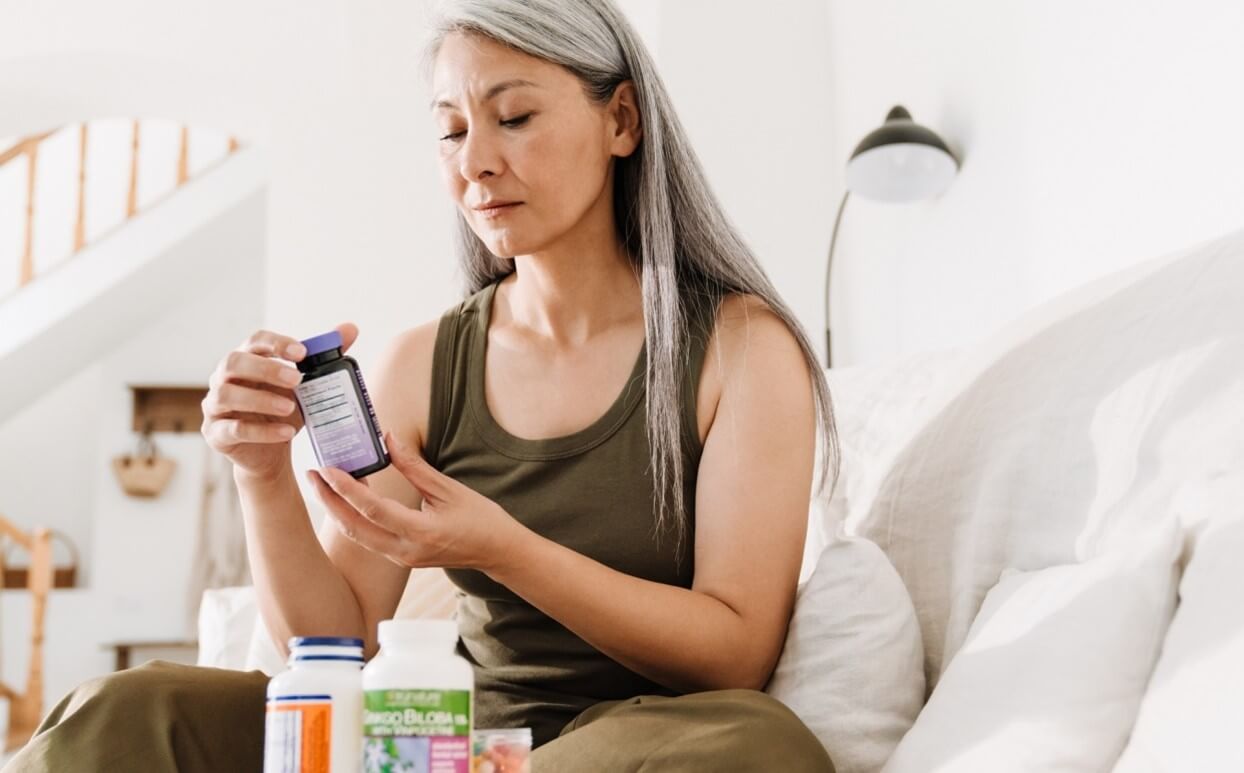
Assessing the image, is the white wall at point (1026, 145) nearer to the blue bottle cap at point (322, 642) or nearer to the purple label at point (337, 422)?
the purple label at point (337, 422)

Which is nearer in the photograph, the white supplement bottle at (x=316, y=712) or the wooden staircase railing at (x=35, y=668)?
the white supplement bottle at (x=316, y=712)

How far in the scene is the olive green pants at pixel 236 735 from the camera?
80cm

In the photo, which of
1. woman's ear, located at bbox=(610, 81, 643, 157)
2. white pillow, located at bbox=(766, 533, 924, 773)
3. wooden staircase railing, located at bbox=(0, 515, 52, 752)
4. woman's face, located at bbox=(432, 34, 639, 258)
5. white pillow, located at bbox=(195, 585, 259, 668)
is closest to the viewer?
white pillow, located at bbox=(766, 533, 924, 773)

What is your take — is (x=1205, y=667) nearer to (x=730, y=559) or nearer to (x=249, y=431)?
(x=730, y=559)

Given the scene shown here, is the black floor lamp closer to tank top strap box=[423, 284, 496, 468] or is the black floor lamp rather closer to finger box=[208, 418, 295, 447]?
tank top strap box=[423, 284, 496, 468]

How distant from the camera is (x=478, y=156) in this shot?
3.85 feet

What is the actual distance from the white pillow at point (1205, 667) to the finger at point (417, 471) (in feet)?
1.80

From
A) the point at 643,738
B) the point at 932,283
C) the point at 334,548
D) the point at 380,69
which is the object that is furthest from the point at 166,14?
the point at 643,738

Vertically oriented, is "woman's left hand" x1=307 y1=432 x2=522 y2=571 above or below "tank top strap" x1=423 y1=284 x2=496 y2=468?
below

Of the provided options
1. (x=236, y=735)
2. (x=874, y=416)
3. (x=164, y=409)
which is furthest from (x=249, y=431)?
(x=164, y=409)

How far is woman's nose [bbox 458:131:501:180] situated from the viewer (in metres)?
1.17

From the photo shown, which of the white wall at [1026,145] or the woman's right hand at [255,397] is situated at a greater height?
the white wall at [1026,145]

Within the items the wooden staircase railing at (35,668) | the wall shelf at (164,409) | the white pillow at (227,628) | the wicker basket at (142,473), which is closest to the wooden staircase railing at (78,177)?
the wall shelf at (164,409)

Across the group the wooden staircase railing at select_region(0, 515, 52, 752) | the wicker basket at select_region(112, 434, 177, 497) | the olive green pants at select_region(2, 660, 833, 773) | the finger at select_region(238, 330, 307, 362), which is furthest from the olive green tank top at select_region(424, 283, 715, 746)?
the wicker basket at select_region(112, 434, 177, 497)
